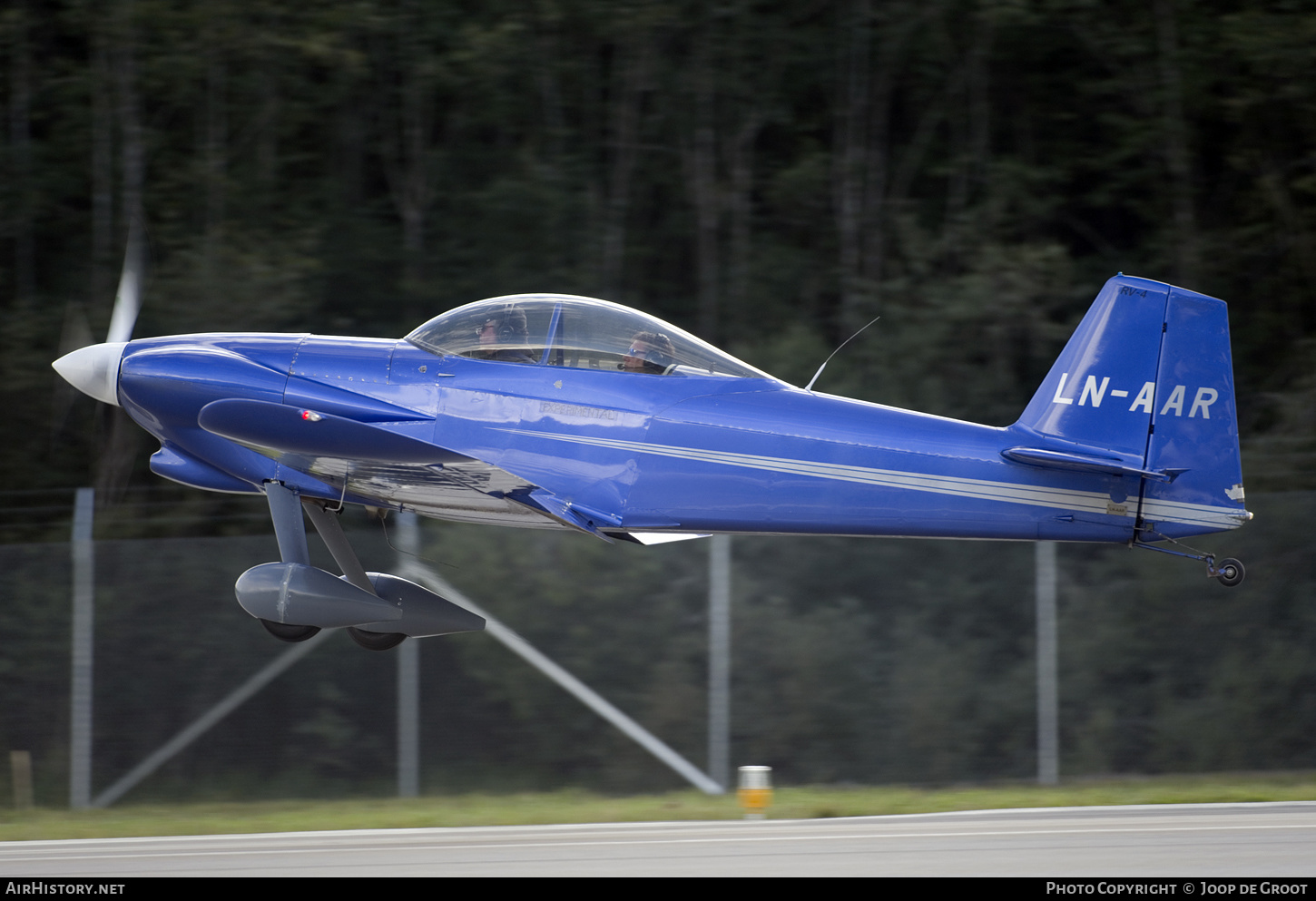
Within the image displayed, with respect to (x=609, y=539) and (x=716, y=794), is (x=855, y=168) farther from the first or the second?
(x=609, y=539)

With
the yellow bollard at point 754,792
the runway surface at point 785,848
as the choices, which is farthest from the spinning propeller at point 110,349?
the yellow bollard at point 754,792

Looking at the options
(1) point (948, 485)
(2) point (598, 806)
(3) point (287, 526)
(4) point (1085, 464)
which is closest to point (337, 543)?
(3) point (287, 526)

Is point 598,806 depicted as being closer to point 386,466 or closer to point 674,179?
point 386,466

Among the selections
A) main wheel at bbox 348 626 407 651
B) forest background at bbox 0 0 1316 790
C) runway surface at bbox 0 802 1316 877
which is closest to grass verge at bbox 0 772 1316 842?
runway surface at bbox 0 802 1316 877

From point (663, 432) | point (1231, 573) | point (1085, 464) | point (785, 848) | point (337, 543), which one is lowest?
point (785, 848)

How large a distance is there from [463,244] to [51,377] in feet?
17.1

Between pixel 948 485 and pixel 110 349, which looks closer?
pixel 948 485

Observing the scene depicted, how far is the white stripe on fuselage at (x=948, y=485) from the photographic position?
699 cm

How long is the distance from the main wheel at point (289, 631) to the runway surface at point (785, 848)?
4.30 feet

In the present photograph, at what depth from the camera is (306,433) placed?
7176mm

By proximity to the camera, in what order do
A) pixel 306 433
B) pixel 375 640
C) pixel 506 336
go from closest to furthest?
pixel 306 433 → pixel 506 336 → pixel 375 640

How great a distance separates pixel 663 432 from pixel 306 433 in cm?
195

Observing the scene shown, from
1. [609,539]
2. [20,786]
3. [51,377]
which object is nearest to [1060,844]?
[609,539]

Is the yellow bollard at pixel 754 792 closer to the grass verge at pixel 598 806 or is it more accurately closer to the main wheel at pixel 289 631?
the grass verge at pixel 598 806
